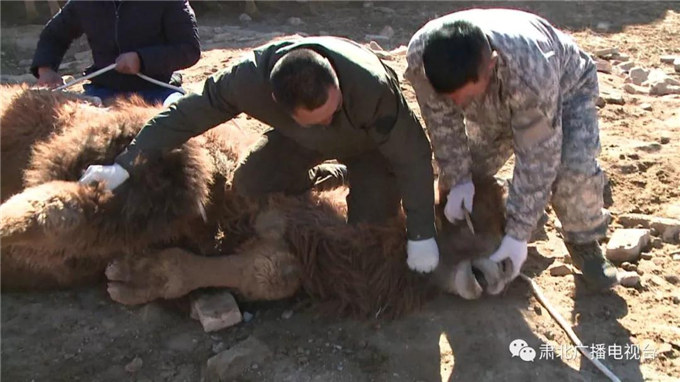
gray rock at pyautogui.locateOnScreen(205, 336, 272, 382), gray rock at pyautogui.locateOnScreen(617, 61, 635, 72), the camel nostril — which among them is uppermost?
gray rock at pyautogui.locateOnScreen(617, 61, 635, 72)

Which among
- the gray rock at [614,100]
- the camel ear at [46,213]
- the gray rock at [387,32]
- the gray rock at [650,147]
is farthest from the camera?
the gray rock at [387,32]

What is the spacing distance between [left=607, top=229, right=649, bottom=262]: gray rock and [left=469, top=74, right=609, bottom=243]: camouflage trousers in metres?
0.17

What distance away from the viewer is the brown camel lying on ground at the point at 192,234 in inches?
114

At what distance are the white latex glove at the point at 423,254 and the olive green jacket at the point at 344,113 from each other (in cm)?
3

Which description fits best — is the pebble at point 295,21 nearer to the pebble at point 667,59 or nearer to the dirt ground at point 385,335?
the pebble at point 667,59

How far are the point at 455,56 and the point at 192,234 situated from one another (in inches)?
51.5

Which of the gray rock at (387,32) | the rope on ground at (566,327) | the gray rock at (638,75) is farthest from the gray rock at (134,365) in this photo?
the gray rock at (387,32)

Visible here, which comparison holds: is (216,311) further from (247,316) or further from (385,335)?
(385,335)

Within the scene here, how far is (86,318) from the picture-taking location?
3109 mm

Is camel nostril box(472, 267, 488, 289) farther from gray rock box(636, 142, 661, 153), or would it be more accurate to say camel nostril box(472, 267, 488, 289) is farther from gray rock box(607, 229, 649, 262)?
gray rock box(636, 142, 661, 153)

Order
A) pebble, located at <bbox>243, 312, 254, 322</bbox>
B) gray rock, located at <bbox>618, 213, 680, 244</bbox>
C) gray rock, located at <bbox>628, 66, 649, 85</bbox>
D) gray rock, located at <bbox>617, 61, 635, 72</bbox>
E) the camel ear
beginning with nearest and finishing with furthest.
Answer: the camel ear < pebble, located at <bbox>243, 312, 254, 322</bbox> < gray rock, located at <bbox>618, 213, 680, 244</bbox> < gray rock, located at <bbox>628, 66, 649, 85</bbox> < gray rock, located at <bbox>617, 61, 635, 72</bbox>

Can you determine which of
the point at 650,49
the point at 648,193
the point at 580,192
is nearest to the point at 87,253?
the point at 580,192

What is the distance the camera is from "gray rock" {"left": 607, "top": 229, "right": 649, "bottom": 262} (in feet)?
11.3

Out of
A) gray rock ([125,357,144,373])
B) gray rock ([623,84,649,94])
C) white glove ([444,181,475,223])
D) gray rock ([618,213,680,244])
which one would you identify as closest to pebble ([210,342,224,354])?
→ gray rock ([125,357,144,373])
